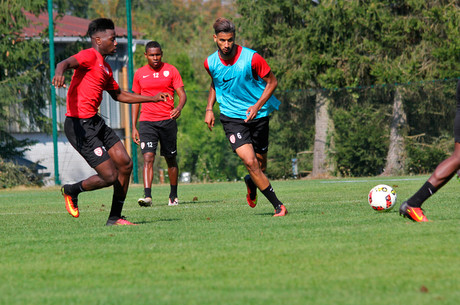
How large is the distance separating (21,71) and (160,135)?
42.0ft

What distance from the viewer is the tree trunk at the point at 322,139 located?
23.1 metres

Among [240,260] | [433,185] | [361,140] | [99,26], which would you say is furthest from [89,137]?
[361,140]

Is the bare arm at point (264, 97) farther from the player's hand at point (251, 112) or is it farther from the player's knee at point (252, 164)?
the player's knee at point (252, 164)

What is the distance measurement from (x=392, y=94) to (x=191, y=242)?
16.8m

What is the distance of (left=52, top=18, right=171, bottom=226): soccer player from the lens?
816cm

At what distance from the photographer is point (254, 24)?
30391 millimetres

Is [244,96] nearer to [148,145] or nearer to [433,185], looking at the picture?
[433,185]

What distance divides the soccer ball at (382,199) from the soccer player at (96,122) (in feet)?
8.39

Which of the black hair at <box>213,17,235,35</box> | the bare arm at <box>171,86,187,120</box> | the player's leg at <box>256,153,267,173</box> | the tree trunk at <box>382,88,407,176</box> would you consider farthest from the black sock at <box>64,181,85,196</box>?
the tree trunk at <box>382,88,407,176</box>

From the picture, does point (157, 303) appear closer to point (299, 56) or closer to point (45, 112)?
point (45, 112)

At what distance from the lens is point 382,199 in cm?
867

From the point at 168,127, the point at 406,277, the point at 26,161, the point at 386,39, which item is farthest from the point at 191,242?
the point at 386,39

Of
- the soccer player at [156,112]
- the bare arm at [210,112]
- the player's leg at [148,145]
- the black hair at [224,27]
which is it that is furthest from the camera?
the soccer player at [156,112]

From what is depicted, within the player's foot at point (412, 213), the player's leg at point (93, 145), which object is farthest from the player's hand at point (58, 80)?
the player's foot at point (412, 213)
